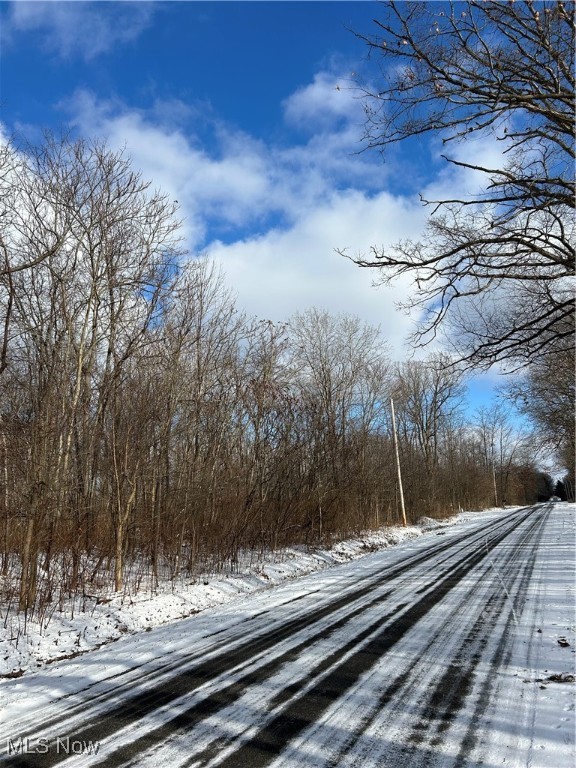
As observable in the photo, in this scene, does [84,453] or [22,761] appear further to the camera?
[84,453]

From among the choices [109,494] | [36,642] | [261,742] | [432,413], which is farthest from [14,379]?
[432,413]

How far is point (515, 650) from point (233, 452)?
32.0 feet

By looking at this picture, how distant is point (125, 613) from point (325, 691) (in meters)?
4.88

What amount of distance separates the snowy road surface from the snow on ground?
0.50m

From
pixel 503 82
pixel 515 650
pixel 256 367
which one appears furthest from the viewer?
pixel 256 367

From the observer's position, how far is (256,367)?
15.6m

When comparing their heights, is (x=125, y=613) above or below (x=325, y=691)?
below

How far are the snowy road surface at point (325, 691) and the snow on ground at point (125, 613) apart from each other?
1.63 ft

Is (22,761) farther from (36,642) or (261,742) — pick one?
(36,642)

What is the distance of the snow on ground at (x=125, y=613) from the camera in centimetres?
630

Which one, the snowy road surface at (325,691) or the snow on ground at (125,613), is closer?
the snowy road surface at (325,691)

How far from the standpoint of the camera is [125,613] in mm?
7988

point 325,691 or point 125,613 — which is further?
point 125,613

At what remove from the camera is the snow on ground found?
630cm
